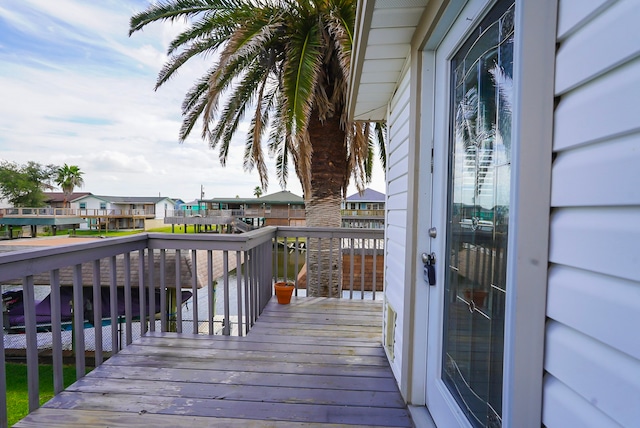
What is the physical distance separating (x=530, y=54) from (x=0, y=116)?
2133cm

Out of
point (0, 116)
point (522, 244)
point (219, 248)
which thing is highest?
point (0, 116)

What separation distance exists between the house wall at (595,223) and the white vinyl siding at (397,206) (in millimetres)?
1097

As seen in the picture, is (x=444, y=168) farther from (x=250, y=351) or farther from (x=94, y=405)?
(x=94, y=405)

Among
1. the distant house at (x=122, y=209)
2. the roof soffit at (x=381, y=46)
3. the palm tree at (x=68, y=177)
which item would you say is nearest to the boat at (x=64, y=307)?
the roof soffit at (x=381, y=46)

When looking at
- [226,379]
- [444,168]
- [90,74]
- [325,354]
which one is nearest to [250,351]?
[226,379]

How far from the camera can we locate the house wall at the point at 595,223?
0.54 metres

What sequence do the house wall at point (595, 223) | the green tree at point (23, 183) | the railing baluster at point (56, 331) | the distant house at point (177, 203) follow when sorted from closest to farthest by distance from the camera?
1. the house wall at point (595, 223)
2. the railing baluster at point (56, 331)
3. the green tree at point (23, 183)
4. the distant house at point (177, 203)

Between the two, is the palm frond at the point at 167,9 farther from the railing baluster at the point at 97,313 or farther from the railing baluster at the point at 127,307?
the railing baluster at the point at 97,313

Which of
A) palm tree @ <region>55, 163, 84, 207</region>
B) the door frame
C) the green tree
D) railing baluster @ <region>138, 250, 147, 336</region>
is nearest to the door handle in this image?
the door frame

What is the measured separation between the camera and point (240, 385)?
1.95m

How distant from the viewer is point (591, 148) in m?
0.62

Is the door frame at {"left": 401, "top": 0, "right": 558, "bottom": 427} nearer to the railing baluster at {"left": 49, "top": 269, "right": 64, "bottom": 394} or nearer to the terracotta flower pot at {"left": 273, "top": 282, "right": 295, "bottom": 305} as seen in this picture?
the railing baluster at {"left": 49, "top": 269, "right": 64, "bottom": 394}

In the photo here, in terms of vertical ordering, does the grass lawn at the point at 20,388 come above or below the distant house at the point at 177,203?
below

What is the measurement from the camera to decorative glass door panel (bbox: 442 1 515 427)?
3.27 ft
